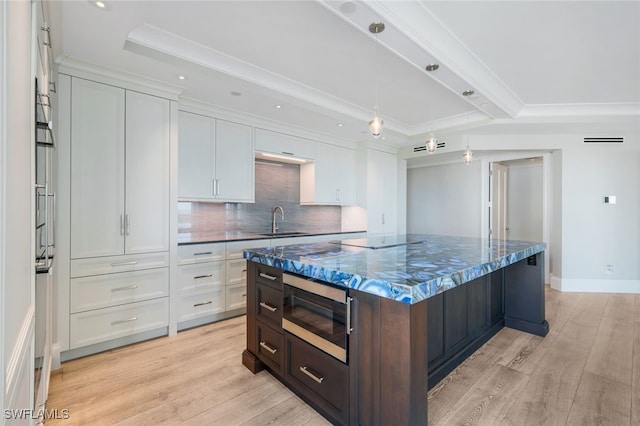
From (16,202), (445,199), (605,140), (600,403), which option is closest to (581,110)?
(605,140)

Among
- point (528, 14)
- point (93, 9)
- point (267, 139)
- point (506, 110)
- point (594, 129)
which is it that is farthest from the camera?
point (594, 129)

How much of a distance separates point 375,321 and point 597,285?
5.13 metres

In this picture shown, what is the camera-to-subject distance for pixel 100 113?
2625mm

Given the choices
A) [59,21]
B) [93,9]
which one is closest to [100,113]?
[59,21]

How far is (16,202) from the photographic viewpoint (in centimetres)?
96

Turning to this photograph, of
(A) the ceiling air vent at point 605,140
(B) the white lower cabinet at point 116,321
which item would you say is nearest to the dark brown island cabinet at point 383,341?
(B) the white lower cabinet at point 116,321

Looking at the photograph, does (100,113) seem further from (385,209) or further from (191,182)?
(385,209)

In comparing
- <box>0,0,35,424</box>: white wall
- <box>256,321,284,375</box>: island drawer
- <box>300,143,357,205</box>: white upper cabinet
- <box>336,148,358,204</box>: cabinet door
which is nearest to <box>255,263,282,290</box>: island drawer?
<box>256,321,284,375</box>: island drawer

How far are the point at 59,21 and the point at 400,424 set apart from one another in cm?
307

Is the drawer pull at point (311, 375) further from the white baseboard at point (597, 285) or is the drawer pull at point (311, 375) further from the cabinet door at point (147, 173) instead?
the white baseboard at point (597, 285)

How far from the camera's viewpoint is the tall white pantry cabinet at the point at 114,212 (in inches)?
98.7

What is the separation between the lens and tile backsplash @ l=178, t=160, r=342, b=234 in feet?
12.7

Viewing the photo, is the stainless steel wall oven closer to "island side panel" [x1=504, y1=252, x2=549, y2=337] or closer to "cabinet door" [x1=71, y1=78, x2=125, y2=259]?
"cabinet door" [x1=71, y1=78, x2=125, y2=259]

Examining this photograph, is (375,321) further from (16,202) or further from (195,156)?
(195,156)
